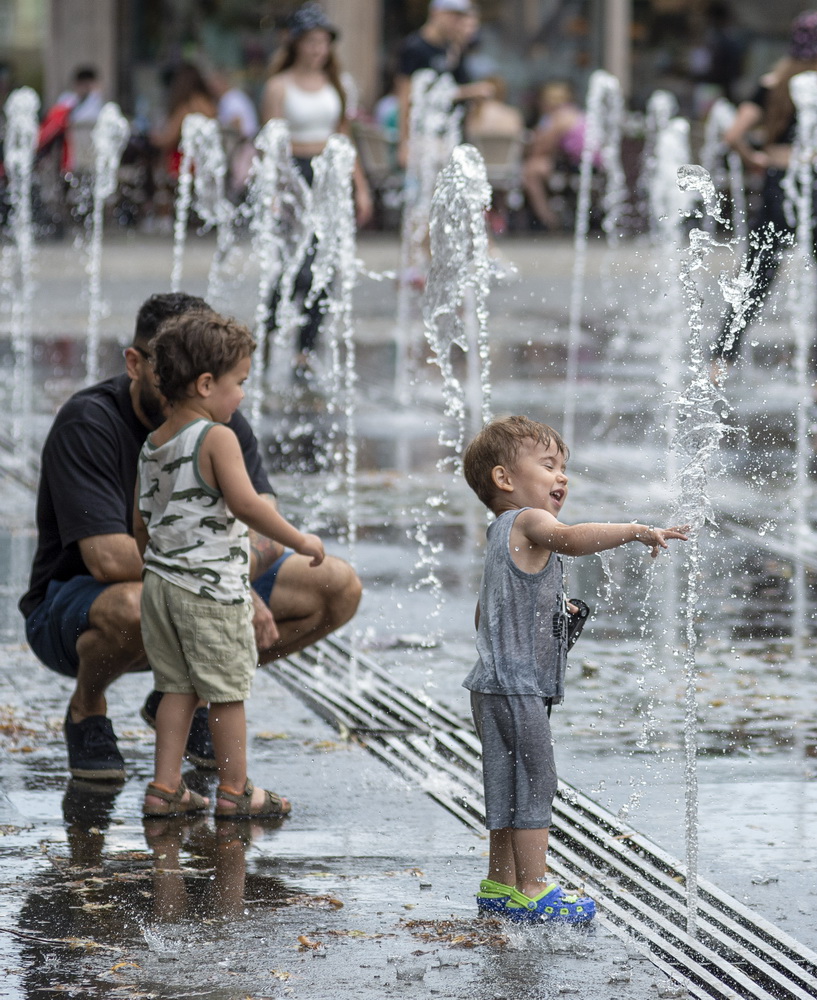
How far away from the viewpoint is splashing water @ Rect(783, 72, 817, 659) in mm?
7543

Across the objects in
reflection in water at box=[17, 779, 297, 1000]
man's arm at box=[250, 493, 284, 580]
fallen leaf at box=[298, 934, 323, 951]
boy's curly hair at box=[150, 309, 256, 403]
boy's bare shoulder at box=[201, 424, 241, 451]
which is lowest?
reflection in water at box=[17, 779, 297, 1000]

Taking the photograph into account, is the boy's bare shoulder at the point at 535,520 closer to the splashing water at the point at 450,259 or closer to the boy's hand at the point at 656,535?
the boy's hand at the point at 656,535

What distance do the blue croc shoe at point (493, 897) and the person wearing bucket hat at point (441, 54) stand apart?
39.0 feet

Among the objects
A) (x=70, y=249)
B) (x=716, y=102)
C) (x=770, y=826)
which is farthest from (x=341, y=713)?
(x=716, y=102)

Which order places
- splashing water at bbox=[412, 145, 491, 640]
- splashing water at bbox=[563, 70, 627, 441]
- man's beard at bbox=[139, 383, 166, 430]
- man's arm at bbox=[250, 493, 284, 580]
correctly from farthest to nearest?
splashing water at bbox=[563, 70, 627, 441]
splashing water at bbox=[412, 145, 491, 640]
man's arm at bbox=[250, 493, 284, 580]
man's beard at bbox=[139, 383, 166, 430]

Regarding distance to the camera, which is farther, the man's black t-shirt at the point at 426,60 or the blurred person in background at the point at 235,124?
the blurred person in background at the point at 235,124

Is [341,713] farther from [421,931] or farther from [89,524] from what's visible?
[421,931]

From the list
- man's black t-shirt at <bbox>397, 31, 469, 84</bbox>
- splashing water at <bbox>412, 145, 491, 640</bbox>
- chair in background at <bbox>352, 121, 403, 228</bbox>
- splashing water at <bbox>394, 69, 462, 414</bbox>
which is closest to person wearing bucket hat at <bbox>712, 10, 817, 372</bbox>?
splashing water at <bbox>394, 69, 462, 414</bbox>

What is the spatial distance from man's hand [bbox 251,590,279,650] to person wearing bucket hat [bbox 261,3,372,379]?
270 inches

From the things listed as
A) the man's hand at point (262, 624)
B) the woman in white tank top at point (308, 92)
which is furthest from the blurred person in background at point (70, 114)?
the man's hand at point (262, 624)

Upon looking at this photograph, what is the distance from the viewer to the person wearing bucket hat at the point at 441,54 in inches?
614

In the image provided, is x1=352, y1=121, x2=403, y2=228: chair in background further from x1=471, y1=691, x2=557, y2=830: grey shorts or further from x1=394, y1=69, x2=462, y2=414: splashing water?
x1=471, y1=691, x2=557, y2=830: grey shorts

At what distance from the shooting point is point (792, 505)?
818cm

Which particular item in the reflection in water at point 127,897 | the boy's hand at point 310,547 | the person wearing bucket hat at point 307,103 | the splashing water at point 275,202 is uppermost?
the person wearing bucket hat at point 307,103
